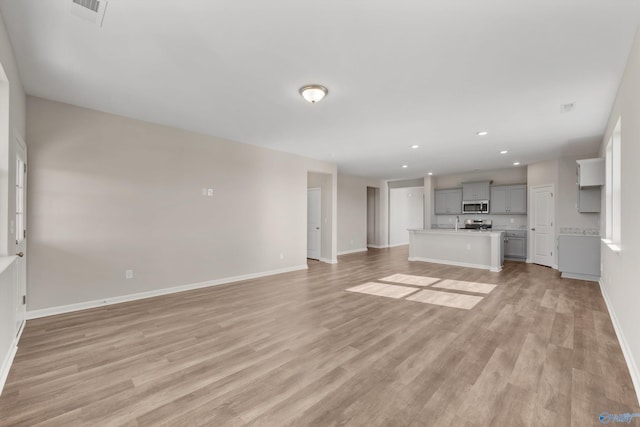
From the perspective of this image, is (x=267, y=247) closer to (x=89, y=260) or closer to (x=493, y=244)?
(x=89, y=260)

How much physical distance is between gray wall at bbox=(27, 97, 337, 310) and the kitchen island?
4180mm

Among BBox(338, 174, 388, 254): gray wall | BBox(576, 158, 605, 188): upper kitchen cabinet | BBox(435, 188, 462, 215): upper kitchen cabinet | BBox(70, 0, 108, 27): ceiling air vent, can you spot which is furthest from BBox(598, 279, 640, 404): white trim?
BBox(338, 174, 388, 254): gray wall

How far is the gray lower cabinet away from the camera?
26.2 ft

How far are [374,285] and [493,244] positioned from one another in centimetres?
334

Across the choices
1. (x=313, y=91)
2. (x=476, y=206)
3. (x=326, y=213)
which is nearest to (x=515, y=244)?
(x=476, y=206)

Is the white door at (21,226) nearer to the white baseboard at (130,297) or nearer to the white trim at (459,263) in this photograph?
the white baseboard at (130,297)

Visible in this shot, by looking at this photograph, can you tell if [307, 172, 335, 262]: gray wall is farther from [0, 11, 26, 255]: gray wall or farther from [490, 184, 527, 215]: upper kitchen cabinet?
[0, 11, 26, 255]: gray wall

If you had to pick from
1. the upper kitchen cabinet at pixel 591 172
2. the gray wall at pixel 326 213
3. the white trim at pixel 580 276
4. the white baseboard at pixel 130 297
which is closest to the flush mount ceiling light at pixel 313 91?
the white baseboard at pixel 130 297

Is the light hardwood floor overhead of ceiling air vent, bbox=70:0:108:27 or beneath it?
beneath

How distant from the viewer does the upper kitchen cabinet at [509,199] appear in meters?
8.17

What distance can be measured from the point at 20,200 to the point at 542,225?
985 centimetres

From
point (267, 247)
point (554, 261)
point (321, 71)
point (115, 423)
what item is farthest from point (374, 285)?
point (554, 261)

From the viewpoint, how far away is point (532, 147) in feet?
19.2

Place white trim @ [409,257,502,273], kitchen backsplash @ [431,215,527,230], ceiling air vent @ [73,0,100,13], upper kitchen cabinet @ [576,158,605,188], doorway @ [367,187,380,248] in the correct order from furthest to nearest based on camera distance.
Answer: doorway @ [367,187,380,248] → kitchen backsplash @ [431,215,527,230] → white trim @ [409,257,502,273] → upper kitchen cabinet @ [576,158,605,188] → ceiling air vent @ [73,0,100,13]
